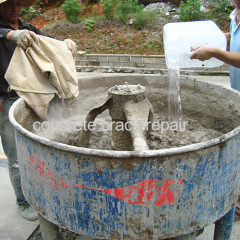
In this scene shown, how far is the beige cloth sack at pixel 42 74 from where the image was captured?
1699 millimetres

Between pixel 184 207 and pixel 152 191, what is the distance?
18 cm

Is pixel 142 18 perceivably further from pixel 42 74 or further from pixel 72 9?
pixel 42 74

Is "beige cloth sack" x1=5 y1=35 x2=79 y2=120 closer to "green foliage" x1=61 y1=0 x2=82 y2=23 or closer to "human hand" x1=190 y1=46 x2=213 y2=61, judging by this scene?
"human hand" x1=190 y1=46 x2=213 y2=61

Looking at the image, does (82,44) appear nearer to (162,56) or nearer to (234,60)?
(162,56)

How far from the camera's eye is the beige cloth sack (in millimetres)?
1699

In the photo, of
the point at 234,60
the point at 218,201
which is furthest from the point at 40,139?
the point at 234,60

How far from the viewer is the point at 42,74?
1773 mm

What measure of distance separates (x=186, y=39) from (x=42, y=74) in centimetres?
109

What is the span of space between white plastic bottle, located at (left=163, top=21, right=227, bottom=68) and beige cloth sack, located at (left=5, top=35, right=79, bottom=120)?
0.74m

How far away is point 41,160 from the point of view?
4.43ft

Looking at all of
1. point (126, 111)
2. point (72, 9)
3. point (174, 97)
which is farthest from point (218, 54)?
point (72, 9)

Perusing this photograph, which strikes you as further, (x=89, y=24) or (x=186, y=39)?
(x=89, y=24)

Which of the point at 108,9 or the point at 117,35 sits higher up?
the point at 108,9

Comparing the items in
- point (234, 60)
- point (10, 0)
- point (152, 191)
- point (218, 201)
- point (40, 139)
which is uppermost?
point (10, 0)
